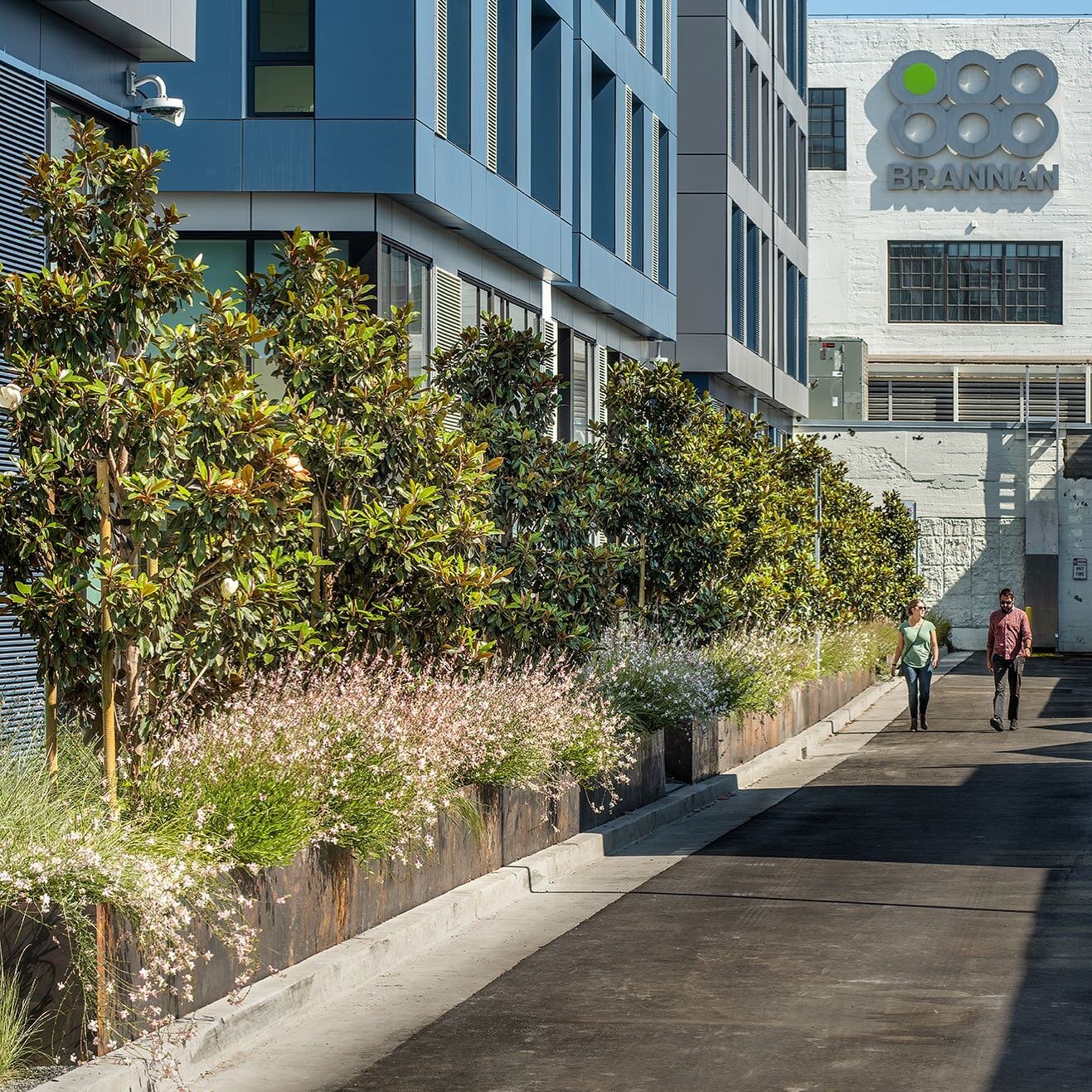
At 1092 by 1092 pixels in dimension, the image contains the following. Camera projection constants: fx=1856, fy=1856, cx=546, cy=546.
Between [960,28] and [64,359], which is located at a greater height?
[960,28]

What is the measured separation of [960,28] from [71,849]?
66263mm

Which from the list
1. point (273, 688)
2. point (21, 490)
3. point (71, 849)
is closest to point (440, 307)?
point (273, 688)

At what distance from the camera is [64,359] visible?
31.3ft

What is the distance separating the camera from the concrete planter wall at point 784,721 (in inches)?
803

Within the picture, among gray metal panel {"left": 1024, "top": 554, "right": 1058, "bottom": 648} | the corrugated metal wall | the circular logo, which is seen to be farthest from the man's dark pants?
the circular logo

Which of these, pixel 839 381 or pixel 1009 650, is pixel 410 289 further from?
pixel 839 381

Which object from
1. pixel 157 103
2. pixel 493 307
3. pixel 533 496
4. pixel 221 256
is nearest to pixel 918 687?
pixel 493 307

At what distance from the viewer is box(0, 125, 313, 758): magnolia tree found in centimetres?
918

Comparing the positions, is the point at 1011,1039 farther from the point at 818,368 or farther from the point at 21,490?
the point at 818,368

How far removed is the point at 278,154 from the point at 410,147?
1.51 meters

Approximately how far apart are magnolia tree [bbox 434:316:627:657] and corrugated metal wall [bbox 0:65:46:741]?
4.05 meters

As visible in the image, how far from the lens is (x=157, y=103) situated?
14.4 m

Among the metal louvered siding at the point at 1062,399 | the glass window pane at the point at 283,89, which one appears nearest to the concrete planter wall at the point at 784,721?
the glass window pane at the point at 283,89

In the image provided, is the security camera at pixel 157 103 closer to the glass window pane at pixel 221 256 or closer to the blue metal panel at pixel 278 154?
the blue metal panel at pixel 278 154
